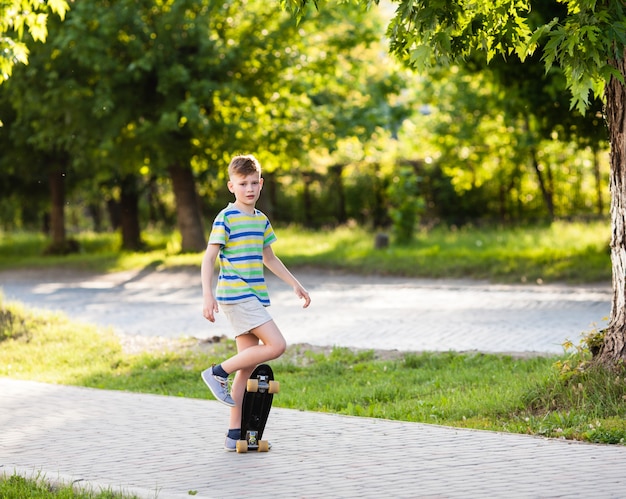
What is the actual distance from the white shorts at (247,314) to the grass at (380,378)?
190cm

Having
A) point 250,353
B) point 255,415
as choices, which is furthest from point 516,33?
point 255,415

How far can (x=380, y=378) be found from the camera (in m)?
10.0

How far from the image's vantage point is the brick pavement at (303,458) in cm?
581

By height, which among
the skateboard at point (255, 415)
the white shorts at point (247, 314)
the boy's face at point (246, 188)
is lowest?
the skateboard at point (255, 415)

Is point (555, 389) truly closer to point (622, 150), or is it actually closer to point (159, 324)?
point (622, 150)

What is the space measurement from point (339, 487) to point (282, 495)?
35 cm

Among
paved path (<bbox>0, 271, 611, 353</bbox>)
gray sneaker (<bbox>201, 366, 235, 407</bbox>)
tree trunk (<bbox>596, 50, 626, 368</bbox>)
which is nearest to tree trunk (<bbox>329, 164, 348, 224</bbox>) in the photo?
paved path (<bbox>0, 271, 611, 353</bbox>)

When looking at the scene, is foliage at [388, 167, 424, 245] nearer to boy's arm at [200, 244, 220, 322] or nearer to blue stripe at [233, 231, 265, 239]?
blue stripe at [233, 231, 265, 239]

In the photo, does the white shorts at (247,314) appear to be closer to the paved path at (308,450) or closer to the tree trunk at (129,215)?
the paved path at (308,450)

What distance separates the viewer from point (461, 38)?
25.6 feet

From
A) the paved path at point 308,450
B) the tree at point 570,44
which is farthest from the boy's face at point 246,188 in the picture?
the paved path at point 308,450

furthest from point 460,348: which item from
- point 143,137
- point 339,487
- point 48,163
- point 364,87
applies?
point 48,163

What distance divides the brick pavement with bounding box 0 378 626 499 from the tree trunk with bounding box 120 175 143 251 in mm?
22651

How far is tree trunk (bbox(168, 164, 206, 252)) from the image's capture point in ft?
87.5
